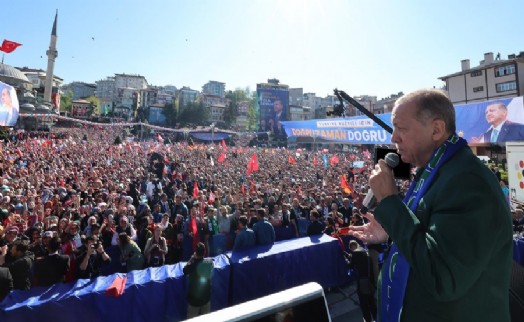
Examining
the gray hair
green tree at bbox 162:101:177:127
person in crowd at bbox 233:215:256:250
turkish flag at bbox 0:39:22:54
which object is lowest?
person in crowd at bbox 233:215:256:250

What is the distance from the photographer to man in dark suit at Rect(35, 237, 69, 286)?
5.29m

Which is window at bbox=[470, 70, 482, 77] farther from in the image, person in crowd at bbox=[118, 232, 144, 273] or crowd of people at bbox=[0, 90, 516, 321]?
person in crowd at bbox=[118, 232, 144, 273]

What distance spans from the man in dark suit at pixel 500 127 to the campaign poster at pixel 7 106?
50.5 feet

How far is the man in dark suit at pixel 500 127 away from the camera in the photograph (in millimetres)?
8828

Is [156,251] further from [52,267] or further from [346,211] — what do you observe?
[346,211]

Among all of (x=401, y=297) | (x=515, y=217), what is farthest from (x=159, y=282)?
(x=515, y=217)

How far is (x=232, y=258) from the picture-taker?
6.28m

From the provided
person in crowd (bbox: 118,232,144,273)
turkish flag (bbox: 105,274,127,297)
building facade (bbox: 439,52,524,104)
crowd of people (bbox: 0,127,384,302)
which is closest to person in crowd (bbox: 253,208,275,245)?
crowd of people (bbox: 0,127,384,302)

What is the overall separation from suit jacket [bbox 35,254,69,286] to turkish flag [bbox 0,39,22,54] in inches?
536

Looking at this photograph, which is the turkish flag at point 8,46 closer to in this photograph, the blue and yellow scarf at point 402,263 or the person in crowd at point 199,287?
the person in crowd at point 199,287

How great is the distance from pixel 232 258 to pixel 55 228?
15.1 feet

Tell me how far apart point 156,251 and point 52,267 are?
199cm

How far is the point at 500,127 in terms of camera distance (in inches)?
365

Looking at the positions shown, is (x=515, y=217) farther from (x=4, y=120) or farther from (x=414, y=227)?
(x=4, y=120)
